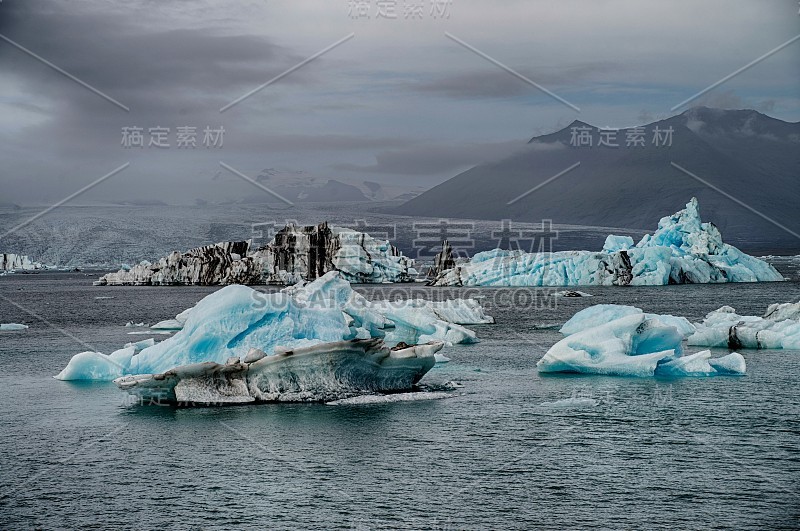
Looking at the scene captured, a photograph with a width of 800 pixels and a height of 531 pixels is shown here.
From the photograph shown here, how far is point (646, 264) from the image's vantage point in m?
68.9

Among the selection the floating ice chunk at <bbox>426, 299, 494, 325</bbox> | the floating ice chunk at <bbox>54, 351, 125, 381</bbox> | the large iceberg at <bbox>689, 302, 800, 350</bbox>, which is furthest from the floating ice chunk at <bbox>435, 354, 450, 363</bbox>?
the floating ice chunk at <bbox>426, 299, 494, 325</bbox>

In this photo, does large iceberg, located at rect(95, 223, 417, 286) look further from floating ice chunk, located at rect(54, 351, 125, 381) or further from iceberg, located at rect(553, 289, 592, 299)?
floating ice chunk, located at rect(54, 351, 125, 381)

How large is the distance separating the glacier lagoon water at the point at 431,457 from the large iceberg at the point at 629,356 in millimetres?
463

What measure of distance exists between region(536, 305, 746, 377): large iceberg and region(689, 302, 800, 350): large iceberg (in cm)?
594

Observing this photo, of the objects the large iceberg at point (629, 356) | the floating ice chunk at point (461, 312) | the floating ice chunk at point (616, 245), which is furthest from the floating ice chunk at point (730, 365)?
the floating ice chunk at point (616, 245)

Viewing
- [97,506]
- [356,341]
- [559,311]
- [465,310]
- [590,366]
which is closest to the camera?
[97,506]

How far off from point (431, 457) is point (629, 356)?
9.75m

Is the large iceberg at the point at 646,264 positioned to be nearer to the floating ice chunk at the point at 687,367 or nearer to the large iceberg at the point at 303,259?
the large iceberg at the point at 303,259

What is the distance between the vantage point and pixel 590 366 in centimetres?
2181

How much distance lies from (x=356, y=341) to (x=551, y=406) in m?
4.39

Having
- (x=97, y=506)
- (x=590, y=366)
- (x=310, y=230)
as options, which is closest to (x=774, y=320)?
(x=590, y=366)

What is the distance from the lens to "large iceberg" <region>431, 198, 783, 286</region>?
221ft

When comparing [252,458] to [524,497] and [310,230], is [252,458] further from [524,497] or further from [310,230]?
[310,230]

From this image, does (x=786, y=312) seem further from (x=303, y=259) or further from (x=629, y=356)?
(x=303, y=259)
